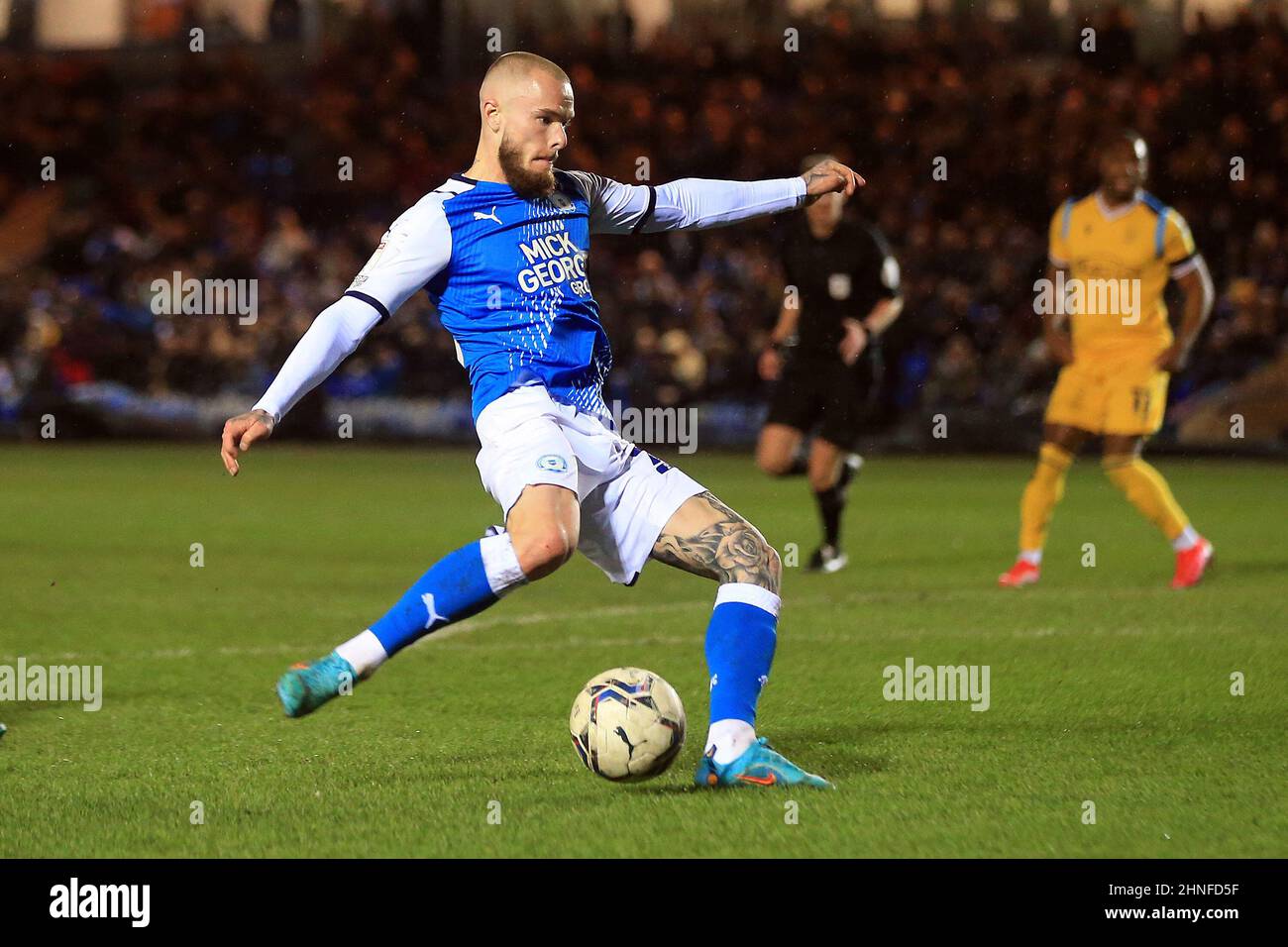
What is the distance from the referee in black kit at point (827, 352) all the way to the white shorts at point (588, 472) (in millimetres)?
5254

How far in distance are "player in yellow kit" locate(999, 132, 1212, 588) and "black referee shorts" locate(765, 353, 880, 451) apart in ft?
4.20

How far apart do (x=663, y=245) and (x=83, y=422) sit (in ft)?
23.4

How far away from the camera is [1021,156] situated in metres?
20.2

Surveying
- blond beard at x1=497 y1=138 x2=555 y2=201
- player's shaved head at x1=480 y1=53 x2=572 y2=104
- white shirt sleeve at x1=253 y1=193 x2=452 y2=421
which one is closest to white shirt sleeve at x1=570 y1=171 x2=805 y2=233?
blond beard at x1=497 y1=138 x2=555 y2=201

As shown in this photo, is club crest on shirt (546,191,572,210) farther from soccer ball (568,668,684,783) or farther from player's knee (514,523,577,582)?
soccer ball (568,668,684,783)

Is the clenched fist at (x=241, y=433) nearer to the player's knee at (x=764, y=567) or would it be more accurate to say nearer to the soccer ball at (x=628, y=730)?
the soccer ball at (x=628, y=730)

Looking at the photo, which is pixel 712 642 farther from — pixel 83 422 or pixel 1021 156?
pixel 83 422

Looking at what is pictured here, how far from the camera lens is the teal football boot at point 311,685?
14.8ft

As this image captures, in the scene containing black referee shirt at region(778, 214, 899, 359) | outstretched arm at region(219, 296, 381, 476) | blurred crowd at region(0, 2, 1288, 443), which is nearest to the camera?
outstretched arm at region(219, 296, 381, 476)

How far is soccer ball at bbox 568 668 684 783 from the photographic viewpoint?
15.3 ft

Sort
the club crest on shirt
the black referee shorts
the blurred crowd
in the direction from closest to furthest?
the club crest on shirt
the black referee shorts
the blurred crowd

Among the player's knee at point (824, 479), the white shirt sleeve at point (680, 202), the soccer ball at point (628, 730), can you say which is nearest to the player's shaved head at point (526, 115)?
the white shirt sleeve at point (680, 202)
